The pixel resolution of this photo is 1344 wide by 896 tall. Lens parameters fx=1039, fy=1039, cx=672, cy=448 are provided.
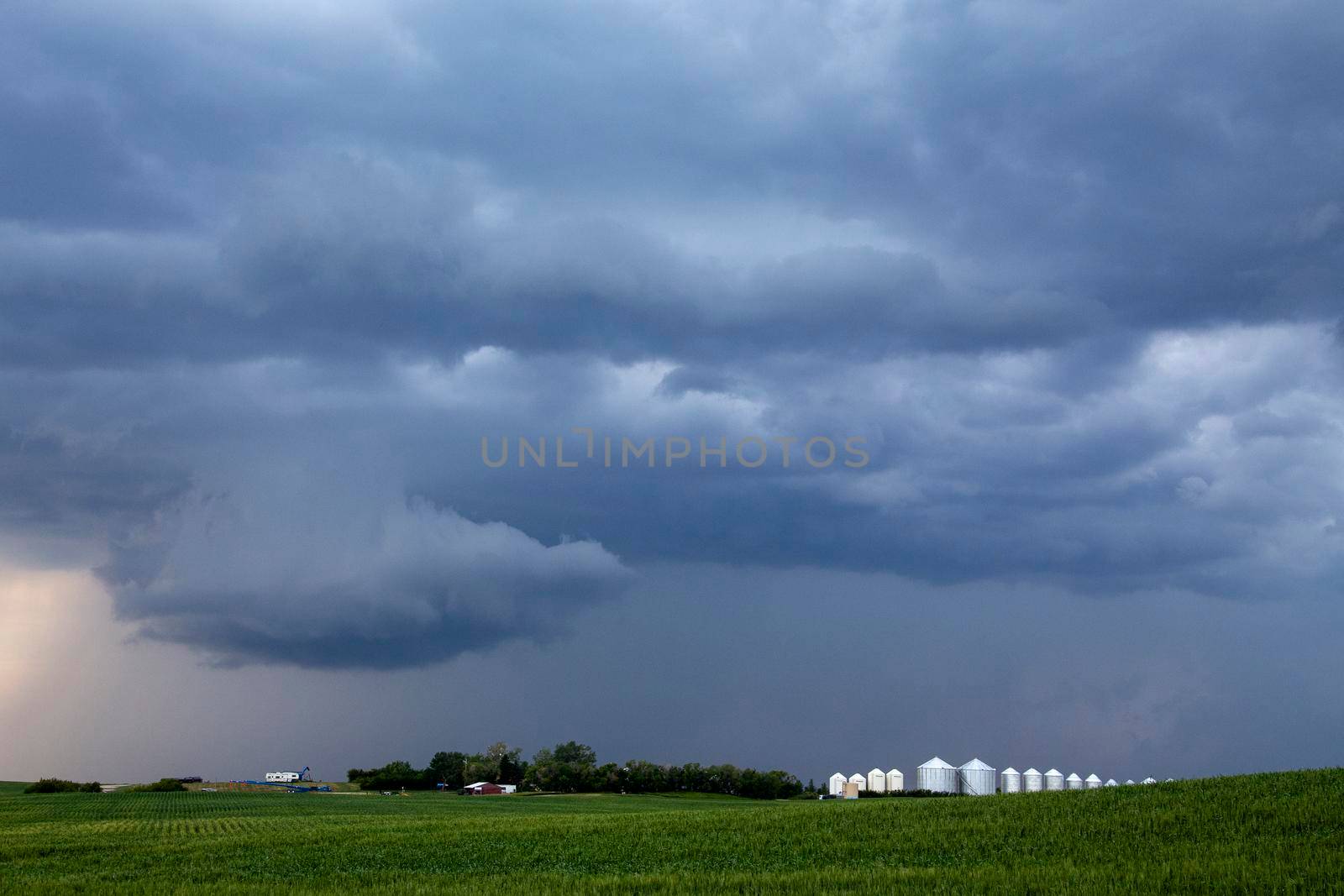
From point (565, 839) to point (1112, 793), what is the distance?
2495 cm

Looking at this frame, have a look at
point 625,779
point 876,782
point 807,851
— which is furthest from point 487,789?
point 807,851

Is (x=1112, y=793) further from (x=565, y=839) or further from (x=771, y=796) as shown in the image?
(x=771, y=796)

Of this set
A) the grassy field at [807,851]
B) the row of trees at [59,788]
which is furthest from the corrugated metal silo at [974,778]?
the row of trees at [59,788]

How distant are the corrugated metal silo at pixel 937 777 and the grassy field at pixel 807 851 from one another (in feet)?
233

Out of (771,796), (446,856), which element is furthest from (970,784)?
(446,856)

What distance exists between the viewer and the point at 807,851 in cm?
3950

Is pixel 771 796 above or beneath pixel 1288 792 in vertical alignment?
beneath

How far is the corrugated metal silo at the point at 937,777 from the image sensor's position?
12231 cm

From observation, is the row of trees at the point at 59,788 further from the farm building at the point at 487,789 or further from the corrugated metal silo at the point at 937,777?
the corrugated metal silo at the point at 937,777

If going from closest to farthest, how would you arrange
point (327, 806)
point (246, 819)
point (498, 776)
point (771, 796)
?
1. point (246, 819)
2. point (327, 806)
3. point (771, 796)
4. point (498, 776)

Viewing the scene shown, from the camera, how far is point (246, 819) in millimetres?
79062

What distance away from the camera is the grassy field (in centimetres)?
3077

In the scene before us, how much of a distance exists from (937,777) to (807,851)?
90.0 m

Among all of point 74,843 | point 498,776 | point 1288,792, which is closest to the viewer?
point 1288,792
